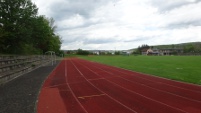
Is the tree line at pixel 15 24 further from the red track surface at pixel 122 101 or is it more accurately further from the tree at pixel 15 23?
the red track surface at pixel 122 101

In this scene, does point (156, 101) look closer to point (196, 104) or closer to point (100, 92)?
point (196, 104)

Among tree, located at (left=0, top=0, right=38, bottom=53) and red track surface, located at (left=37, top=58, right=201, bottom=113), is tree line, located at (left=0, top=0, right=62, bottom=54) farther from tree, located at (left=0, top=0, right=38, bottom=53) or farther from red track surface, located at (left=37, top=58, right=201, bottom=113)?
red track surface, located at (left=37, top=58, right=201, bottom=113)

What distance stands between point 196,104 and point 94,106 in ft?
13.7

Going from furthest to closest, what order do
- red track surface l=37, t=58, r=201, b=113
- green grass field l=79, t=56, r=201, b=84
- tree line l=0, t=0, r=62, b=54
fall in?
1. tree line l=0, t=0, r=62, b=54
2. green grass field l=79, t=56, r=201, b=84
3. red track surface l=37, t=58, r=201, b=113

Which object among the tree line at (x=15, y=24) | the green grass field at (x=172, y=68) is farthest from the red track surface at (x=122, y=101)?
the tree line at (x=15, y=24)

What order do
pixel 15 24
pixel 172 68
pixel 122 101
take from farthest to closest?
pixel 15 24
pixel 172 68
pixel 122 101

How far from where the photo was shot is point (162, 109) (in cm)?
902

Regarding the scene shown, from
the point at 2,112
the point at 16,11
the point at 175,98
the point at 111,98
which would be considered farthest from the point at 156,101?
the point at 16,11

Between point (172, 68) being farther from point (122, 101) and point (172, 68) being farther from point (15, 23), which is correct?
point (15, 23)

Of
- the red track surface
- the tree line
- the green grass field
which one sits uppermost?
the tree line

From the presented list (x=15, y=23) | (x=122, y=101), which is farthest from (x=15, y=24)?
(x=122, y=101)

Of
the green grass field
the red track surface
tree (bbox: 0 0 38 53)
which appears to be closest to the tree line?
tree (bbox: 0 0 38 53)

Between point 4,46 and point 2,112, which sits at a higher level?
point 4,46

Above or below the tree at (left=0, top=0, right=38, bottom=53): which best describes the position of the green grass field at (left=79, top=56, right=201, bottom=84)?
below
